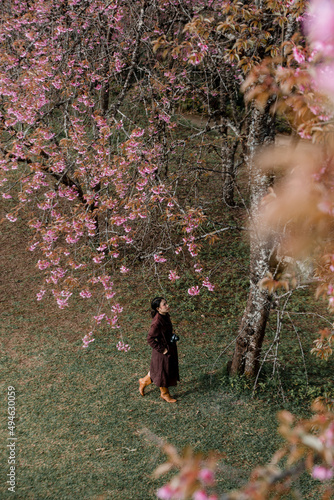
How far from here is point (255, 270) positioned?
197 inches

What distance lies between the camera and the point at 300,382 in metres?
5.54

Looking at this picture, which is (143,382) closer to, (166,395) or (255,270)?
(166,395)

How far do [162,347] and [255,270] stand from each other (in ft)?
4.47

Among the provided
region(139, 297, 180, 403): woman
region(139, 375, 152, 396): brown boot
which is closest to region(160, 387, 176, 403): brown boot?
region(139, 297, 180, 403): woman

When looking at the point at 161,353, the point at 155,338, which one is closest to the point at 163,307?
the point at 155,338

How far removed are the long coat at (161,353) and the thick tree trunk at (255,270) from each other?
90cm

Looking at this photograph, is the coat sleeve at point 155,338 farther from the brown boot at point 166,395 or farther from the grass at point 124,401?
the grass at point 124,401

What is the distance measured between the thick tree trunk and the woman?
90 cm

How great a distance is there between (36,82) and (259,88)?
4349 millimetres

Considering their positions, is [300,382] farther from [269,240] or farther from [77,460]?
[77,460]

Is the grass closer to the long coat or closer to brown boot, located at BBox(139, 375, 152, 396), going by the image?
brown boot, located at BBox(139, 375, 152, 396)

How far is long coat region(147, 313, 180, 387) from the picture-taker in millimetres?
4883

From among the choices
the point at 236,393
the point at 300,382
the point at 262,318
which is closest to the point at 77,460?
the point at 236,393

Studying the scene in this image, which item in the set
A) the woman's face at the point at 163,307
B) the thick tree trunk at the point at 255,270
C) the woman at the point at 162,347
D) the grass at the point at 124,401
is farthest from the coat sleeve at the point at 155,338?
the thick tree trunk at the point at 255,270
